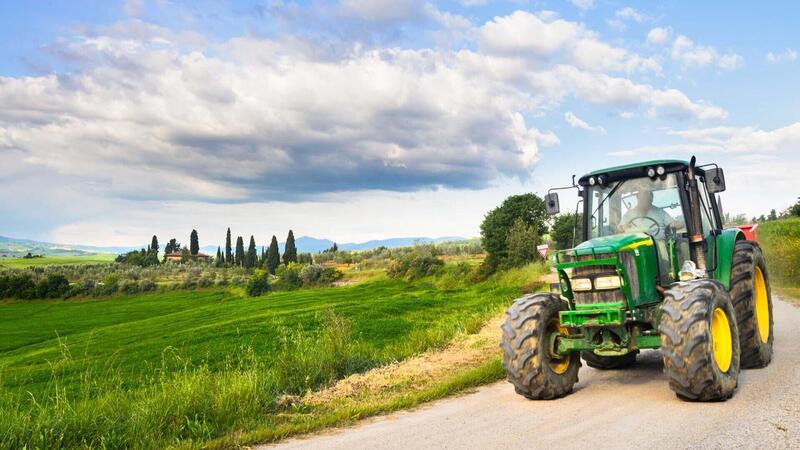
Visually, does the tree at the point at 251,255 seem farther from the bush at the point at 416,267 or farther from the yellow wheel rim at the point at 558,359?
the yellow wheel rim at the point at 558,359

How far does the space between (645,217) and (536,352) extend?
8.47 feet

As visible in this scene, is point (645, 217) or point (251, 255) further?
point (251, 255)

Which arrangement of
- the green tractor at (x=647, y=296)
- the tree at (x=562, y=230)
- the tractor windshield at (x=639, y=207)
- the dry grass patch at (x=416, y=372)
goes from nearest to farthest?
1. the green tractor at (x=647, y=296)
2. the tractor windshield at (x=639, y=207)
3. the dry grass patch at (x=416, y=372)
4. the tree at (x=562, y=230)

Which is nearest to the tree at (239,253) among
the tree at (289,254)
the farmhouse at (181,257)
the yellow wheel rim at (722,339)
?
the tree at (289,254)

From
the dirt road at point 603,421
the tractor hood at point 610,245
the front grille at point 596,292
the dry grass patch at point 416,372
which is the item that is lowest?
the dry grass patch at point 416,372

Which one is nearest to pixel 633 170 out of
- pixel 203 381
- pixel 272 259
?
pixel 203 381

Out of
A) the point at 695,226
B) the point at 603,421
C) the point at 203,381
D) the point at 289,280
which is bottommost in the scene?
the point at 289,280

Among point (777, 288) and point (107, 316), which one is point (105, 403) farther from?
point (107, 316)

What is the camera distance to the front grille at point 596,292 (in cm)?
729

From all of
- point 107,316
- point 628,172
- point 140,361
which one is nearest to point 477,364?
point 628,172

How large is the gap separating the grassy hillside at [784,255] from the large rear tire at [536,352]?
21.3 m

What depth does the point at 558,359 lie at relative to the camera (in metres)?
7.82

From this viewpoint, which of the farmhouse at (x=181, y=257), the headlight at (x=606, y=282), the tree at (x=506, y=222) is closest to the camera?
the headlight at (x=606, y=282)

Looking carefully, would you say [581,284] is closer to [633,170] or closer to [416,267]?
[633,170]
